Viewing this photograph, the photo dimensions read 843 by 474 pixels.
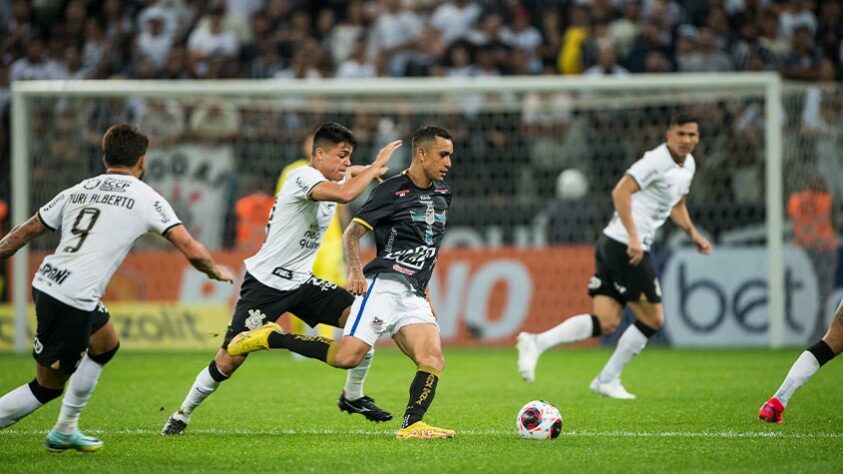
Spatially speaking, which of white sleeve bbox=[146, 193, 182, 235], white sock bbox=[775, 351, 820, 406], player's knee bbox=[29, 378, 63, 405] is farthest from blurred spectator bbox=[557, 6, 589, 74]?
player's knee bbox=[29, 378, 63, 405]

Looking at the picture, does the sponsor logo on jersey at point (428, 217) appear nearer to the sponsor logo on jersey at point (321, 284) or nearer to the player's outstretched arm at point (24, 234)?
the sponsor logo on jersey at point (321, 284)

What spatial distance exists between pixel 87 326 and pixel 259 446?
4.17 ft

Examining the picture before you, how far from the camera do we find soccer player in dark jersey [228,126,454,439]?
7.55 meters

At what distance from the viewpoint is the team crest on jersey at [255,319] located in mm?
8008

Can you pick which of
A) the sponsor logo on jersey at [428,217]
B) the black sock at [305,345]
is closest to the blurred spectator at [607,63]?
the sponsor logo on jersey at [428,217]

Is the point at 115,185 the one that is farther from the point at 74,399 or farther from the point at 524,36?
the point at 524,36

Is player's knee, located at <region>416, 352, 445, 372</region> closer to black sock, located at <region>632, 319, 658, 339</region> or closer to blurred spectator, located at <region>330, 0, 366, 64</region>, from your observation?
black sock, located at <region>632, 319, 658, 339</region>

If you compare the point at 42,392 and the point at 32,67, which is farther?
the point at 32,67

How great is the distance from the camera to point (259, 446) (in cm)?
723

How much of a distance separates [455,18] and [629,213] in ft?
32.3

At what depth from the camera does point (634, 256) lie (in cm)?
1012

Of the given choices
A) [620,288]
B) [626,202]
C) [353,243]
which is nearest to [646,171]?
[626,202]

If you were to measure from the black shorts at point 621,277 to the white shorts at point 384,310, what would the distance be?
324 centimetres

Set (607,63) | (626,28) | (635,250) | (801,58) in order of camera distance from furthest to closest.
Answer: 1. (626,28)
2. (801,58)
3. (607,63)
4. (635,250)
